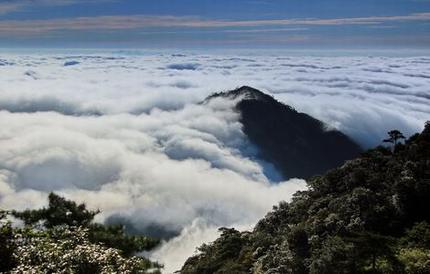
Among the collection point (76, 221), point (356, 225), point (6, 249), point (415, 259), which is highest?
point (6, 249)

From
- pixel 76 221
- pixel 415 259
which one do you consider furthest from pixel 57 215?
pixel 415 259

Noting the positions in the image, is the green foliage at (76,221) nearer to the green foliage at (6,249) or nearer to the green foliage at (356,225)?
the green foliage at (6,249)

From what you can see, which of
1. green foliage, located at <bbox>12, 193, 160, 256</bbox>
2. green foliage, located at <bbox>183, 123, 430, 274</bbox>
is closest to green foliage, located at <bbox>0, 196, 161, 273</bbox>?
green foliage, located at <bbox>12, 193, 160, 256</bbox>

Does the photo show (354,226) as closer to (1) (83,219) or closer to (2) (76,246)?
(1) (83,219)

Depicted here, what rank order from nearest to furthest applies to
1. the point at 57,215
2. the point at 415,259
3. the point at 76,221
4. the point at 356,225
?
1. the point at 57,215
2. the point at 76,221
3. the point at 415,259
4. the point at 356,225

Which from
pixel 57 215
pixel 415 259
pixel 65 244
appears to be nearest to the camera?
pixel 65 244

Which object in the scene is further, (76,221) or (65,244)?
(76,221)

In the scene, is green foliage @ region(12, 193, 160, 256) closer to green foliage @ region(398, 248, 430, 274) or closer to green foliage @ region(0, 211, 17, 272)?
green foliage @ region(0, 211, 17, 272)

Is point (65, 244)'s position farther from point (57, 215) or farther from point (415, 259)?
point (415, 259)
